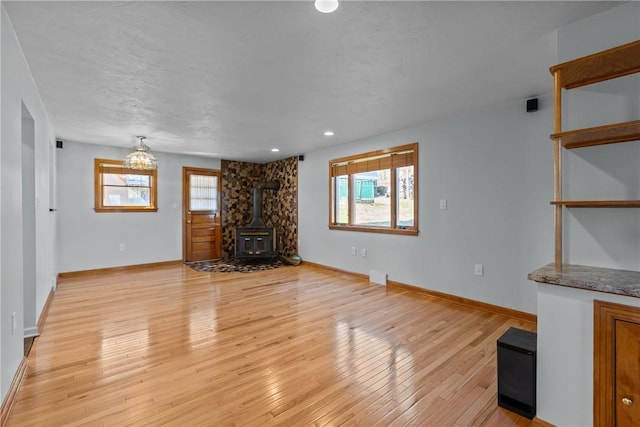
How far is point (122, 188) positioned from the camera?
5.64 m

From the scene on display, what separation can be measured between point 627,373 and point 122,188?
6.73m

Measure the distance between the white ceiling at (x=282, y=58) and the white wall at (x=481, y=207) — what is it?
1.05 ft

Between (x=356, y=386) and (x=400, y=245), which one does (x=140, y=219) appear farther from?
(x=356, y=386)

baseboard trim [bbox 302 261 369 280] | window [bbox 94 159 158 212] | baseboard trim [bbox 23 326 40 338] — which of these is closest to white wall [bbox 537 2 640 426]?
baseboard trim [bbox 302 261 369 280]

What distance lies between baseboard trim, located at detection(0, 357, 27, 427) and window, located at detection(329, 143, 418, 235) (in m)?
3.98

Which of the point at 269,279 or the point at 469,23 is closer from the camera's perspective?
the point at 469,23

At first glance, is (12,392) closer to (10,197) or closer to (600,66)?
(10,197)

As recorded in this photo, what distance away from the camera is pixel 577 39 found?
1841mm

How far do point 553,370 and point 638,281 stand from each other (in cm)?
59

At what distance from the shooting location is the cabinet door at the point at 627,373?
4.36 ft

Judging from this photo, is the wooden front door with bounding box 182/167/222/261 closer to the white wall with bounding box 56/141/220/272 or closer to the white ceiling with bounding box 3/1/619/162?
the white wall with bounding box 56/141/220/272

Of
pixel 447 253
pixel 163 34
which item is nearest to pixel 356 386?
pixel 447 253

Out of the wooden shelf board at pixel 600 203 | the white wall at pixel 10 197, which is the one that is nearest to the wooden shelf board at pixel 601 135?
the wooden shelf board at pixel 600 203

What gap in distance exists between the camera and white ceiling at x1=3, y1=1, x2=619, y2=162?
1.73 meters
